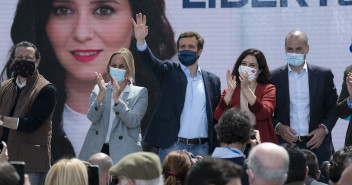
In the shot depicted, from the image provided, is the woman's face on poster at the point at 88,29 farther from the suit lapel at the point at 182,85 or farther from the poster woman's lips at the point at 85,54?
the suit lapel at the point at 182,85

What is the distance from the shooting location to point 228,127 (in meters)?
4.45

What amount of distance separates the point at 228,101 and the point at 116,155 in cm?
104

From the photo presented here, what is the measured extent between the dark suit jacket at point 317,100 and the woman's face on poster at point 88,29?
5.35 ft

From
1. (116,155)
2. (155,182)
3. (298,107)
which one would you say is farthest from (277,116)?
(155,182)

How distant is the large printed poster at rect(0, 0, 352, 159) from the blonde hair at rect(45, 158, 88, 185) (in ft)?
8.69

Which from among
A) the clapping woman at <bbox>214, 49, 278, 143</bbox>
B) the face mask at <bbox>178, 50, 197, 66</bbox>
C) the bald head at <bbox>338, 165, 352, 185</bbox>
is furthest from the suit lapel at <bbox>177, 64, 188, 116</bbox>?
the bald head at <bbox>338, 165, 352, 185</bbox>

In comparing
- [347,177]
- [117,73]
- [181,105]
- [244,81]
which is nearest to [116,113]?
[117,73]

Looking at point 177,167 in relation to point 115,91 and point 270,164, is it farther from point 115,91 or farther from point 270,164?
point 115,91

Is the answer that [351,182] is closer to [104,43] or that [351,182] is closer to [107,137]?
[107,137]

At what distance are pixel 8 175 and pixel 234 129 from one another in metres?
1.77

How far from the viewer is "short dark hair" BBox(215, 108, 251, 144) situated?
443 centimetres

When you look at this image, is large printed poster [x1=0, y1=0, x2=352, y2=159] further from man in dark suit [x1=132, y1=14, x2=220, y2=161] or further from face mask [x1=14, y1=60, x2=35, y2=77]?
face mask [x1=14, y1=60, x2=35, y2=77]

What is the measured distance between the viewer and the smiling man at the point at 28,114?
217 inches

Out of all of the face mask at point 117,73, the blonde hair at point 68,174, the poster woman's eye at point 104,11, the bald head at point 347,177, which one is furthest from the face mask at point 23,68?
the bald head at point 347,177
